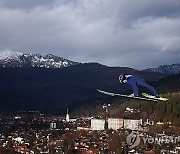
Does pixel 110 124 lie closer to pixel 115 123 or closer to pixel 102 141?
pixel 115 123

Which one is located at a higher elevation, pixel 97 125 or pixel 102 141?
pixel 97 125

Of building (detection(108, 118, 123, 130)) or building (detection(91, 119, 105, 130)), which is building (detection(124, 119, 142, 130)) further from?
building (detection(91, 119, 105, 130))

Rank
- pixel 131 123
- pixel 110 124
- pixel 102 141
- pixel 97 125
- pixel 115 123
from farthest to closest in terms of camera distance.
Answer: pixel 97 125, pixel 115 123, pixel 110 124, pixel 131 123, pixel 102 141

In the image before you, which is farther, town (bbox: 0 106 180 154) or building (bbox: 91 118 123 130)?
building (bbox: 91 118 123 130)

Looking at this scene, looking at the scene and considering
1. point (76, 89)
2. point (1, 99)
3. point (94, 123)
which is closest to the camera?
point (94, 123)

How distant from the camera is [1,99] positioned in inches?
6063

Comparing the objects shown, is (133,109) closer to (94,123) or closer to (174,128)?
(94,123)

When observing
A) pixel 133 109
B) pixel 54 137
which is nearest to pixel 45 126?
pixel 133 109

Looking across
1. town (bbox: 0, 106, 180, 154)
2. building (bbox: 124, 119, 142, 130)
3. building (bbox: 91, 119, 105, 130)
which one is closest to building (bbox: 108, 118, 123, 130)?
town (bbox: 0, 106, 180, 154)

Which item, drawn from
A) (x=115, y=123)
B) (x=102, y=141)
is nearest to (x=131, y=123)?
(x=115, y=123)

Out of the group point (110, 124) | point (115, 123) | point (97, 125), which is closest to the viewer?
point (110, 124)

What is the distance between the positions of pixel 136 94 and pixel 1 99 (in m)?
147

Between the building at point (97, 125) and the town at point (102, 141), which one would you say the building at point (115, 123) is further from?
the building at point (97, 125)

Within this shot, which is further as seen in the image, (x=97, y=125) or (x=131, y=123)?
(x=97, y=125)
